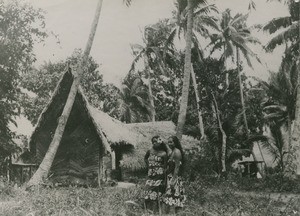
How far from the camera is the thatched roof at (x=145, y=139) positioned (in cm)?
1869

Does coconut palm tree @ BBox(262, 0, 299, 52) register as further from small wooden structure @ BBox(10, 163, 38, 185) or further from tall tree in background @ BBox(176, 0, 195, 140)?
small wooden structure @ BBox(10, 163, 38, 185)

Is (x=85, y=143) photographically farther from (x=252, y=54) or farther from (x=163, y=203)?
(x=252, y=54)

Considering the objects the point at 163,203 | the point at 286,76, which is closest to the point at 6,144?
the point at 163,203

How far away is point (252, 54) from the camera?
21.8 meters

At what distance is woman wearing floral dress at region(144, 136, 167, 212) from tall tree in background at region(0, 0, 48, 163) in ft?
25.0

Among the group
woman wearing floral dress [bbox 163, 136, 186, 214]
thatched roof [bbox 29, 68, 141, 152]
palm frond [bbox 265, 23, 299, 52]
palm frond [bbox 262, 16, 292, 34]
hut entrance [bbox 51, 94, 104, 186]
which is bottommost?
woman wearing floral dress [bbox 163, 136, 186, 214]

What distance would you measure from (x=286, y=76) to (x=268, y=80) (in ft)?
6.93

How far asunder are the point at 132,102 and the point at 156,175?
2144 cm

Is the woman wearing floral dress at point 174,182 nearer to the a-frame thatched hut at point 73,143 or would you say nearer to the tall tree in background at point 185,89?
the tall tree in background at point 185,89

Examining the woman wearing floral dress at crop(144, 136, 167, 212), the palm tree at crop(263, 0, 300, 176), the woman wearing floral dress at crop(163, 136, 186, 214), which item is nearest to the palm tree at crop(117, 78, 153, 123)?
the palm tree at crop(263, 0, 300, 176)

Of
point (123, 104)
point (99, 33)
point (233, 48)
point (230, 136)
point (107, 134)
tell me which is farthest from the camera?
point (123, 104)

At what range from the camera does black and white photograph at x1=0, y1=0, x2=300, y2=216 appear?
25.6 feet

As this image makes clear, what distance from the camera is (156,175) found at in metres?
8.00

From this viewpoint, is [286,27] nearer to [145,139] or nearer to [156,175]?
[145,139]
